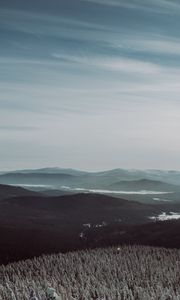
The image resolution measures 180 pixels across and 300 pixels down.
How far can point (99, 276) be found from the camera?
49.9 feet

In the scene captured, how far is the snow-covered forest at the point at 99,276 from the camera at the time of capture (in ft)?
41.8

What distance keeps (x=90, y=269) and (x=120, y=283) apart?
220 centimetres

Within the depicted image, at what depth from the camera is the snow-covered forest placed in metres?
12.7

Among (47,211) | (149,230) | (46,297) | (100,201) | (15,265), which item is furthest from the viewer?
(100,201)

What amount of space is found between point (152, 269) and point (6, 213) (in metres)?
69.0

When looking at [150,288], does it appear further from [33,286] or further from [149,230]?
[149,230]

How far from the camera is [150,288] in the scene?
44.2 feet

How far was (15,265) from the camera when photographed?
1880 centimetres

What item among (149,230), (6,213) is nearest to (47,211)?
(6,213)

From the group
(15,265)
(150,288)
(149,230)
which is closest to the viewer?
(150,288)

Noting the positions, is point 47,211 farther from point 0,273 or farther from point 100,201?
point 0,273

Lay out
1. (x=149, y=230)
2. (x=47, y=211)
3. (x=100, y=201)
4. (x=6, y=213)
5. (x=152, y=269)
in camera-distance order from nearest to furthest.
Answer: (x=152, y=269)
(x=149, y=230)
(x=6, y=213)
(x=47, y=211)
(x=100, y=201)

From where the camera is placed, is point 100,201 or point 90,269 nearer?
point 90,269

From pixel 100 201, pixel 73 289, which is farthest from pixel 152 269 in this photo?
pixel 100 201
